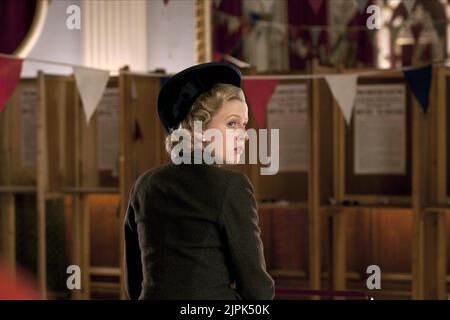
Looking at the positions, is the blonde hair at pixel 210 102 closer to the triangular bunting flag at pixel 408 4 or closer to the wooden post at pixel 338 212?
the wooden post at pixel 338 212

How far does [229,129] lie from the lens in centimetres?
144

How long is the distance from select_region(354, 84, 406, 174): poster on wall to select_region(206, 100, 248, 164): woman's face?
10.7 ft

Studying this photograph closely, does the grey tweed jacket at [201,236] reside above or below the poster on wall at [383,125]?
below

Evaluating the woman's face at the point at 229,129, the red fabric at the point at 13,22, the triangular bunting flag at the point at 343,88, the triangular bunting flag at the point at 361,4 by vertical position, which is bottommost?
the woman's face at the point at 229,129

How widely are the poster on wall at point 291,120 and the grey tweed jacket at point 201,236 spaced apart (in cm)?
341

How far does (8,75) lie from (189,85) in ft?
7.09

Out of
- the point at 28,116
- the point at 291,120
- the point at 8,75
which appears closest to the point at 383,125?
the point at 291,120

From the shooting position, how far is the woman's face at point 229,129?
1.42m

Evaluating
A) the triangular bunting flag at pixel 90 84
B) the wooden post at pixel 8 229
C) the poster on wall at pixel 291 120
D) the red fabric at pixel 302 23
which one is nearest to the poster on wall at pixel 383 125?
the poster on wall at pixel 291 120

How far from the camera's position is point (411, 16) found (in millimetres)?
7031

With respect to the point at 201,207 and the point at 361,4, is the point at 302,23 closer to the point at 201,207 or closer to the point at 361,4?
the point at 361,4

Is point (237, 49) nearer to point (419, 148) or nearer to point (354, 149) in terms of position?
point (354, 149)
